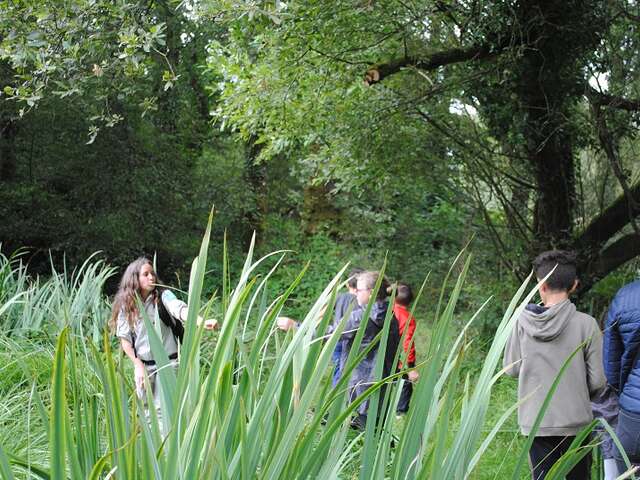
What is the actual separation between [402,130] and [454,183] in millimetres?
1706

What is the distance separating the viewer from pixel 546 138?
26.9ft

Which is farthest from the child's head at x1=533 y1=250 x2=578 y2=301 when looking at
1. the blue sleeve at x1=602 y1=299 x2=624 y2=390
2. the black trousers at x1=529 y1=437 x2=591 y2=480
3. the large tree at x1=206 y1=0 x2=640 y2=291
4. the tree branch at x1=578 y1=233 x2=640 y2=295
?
the tree branch at x1=578 y1=233 x2=640 y2=295

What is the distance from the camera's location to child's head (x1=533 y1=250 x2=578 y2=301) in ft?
12.9

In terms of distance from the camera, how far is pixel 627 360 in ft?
12.9

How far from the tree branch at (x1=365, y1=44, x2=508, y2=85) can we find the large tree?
1 centimetres

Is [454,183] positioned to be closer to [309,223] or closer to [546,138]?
[546,138]

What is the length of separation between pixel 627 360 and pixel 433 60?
16.2 feet

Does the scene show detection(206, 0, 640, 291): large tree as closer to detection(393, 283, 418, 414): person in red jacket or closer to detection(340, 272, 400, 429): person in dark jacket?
detection(393, 283, 418, 414): person in red jacket

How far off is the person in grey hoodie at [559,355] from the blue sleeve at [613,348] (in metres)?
0.05

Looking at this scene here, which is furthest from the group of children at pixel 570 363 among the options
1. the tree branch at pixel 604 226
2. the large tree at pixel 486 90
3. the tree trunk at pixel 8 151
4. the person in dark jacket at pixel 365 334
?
the tree trunk at pixel 8 151

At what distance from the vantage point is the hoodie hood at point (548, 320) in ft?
13.0

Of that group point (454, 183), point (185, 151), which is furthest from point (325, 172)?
point (185, 151)

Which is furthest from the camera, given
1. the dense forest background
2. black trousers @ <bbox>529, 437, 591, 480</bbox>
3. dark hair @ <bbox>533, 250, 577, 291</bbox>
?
the dense forest background

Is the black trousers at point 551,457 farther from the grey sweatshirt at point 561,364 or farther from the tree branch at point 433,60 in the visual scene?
the tree branch at point 433,60
